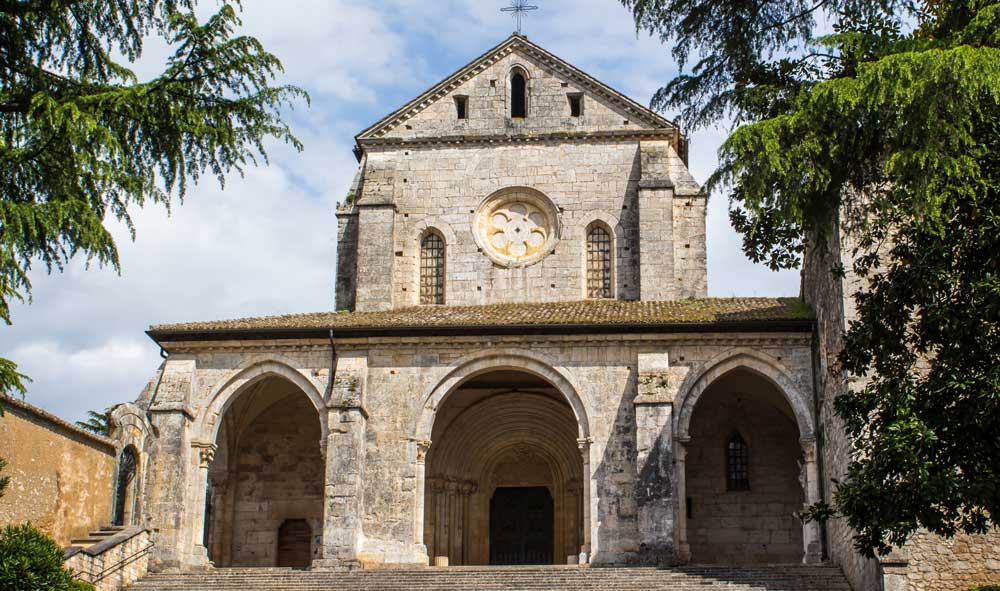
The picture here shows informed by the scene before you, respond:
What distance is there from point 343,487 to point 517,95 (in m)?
11.3

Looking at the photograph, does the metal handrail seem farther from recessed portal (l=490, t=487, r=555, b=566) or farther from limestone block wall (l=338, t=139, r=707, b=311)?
recessed portal (l=490, t=487, r=555, b=566)

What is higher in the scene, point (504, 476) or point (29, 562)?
point (504, 476)

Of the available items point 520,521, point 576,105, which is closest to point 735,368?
point 520,521

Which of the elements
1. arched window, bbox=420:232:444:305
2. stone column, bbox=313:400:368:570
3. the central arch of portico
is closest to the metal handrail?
stone column, bbox=313:400:368:570

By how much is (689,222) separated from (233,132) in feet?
59.9

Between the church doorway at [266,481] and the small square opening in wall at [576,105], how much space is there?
917cm

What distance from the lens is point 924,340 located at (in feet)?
50.2

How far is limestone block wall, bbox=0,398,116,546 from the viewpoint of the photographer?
21938 millimetres

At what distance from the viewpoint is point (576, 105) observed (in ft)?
108

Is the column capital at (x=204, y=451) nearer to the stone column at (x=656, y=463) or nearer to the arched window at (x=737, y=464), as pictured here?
the stone column at (x=656, y=463)

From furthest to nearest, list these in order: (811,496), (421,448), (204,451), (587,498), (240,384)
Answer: (240,384) < (204,451) < (421,448) < (587,498) < (811,496)

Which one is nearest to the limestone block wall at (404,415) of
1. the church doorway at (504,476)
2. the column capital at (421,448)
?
the column capital at (421,448)

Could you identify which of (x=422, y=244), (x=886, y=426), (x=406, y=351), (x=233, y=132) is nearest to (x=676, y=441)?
(x=406, y=351)

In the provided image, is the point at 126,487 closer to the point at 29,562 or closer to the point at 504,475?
the point at 29,562
